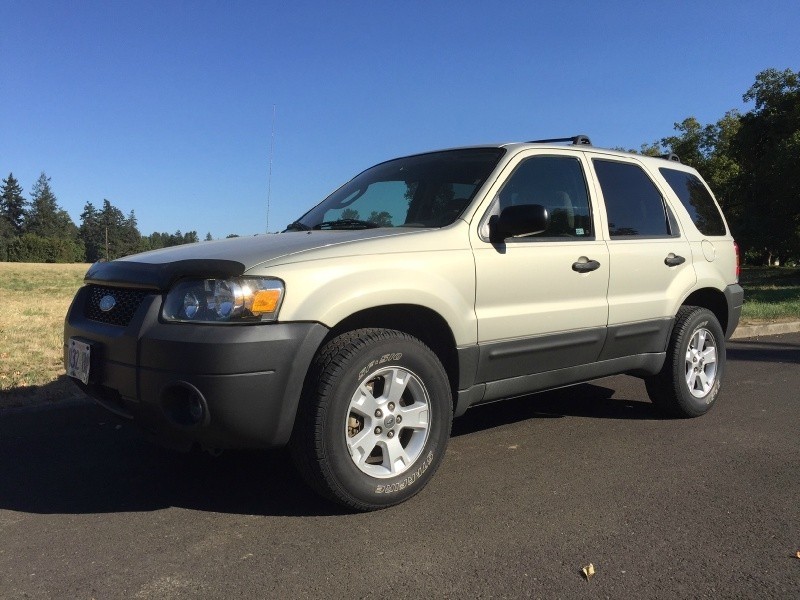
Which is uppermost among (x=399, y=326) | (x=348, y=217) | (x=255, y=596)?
(x=348, y=217)

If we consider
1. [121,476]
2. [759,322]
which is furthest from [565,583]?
[759,322]

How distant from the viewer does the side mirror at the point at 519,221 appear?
11.5 ft

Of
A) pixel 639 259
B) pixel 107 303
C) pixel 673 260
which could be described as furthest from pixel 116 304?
pixel 673 260

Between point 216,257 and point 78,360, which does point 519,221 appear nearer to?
point 216,257

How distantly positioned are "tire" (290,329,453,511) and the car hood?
1.63ft

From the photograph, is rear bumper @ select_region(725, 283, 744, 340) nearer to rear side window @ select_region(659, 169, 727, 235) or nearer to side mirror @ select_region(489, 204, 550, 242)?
rear side window @ select_region(659, 169, 727, 235)

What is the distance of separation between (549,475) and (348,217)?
1.96 metres

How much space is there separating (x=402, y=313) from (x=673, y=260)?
2384 mm

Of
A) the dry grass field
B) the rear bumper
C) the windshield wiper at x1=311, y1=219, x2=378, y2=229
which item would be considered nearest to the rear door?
the rear bumper

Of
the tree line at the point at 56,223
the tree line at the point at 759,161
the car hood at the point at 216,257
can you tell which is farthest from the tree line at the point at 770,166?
the tree line at the point at 56,223

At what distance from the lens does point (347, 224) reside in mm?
4043

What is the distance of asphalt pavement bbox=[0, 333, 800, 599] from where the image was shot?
8.42 feet

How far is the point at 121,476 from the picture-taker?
3.75m

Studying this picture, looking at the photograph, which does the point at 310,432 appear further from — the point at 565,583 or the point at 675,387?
the point at 675,387
